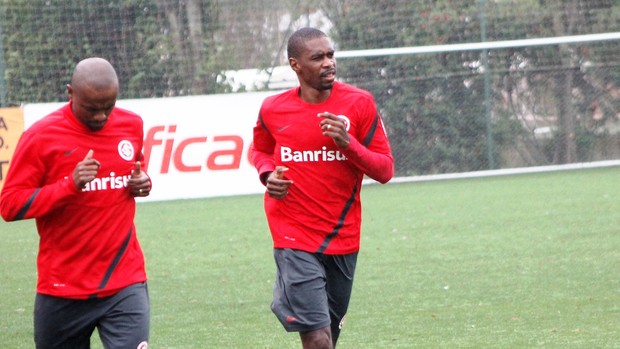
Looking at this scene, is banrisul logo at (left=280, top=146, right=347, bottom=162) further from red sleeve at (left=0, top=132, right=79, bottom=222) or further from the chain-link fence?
the chain-link fence

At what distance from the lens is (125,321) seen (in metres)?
5.24

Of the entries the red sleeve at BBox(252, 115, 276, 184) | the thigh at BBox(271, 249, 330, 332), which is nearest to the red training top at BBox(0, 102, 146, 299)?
the thigh at BBox(271, 249, 330, 332)

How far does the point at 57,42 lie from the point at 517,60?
25.7 ft

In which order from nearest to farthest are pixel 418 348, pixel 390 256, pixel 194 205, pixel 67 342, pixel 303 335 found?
pixel 67 342 → pixel 303 335 → pixel 418 348 → pixel 390 256 → pixel 194 205

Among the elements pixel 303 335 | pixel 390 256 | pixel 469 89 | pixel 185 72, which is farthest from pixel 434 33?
pixel 303 335

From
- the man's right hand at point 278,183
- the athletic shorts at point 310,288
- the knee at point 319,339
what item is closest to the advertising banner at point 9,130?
the athletic shorts at point 310,288

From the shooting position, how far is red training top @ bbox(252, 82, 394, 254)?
19.7 ft

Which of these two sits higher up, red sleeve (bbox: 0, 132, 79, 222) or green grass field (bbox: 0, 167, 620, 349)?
red sleeve (bbox: 0, 132, 79, 222)

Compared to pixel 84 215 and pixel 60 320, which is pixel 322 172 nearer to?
pixel 84 215

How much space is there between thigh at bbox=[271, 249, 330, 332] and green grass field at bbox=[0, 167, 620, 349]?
1691 millimetres

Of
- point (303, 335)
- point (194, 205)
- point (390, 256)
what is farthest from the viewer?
point (194, 205)

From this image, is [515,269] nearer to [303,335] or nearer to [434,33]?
[303,335]

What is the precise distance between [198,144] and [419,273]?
25.7 ft

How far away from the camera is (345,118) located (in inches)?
237
